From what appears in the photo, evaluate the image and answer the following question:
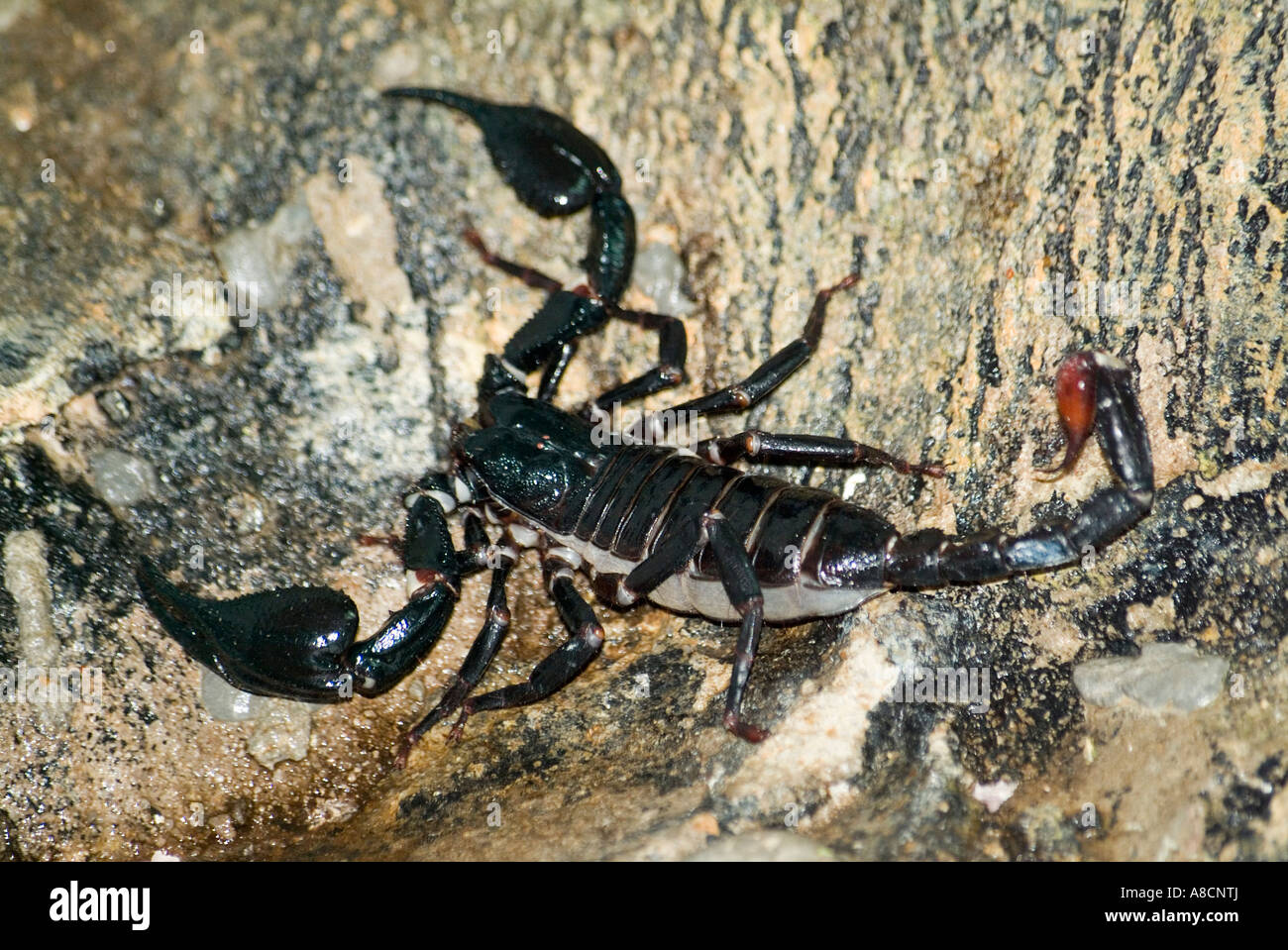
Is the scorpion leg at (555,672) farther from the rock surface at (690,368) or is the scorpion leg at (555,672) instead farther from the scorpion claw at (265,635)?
the scorpion claw at (265,635)

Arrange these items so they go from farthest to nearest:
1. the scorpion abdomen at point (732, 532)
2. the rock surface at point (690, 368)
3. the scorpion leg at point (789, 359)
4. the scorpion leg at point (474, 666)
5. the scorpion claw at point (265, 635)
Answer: the scorpion leg at point (789, 359), the scorpion leg at point (474, 666), the scorpion claw at point (265, 635), the scorpion abdomen at point (732, 532), the rock surface at point (690, 368)

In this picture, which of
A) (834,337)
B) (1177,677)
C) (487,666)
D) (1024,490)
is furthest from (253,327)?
(1177,677)

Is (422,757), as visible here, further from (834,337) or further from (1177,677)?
(1177,677)

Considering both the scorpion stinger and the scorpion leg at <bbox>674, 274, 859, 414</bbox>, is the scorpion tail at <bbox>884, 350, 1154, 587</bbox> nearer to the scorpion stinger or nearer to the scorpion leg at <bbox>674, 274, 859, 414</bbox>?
the scorpion leg at <bbox>674, 274, 859, 414</bbox>

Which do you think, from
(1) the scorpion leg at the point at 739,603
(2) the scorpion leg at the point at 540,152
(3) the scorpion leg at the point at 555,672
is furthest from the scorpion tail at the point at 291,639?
(2) the scorpion leg at the point at 540,152

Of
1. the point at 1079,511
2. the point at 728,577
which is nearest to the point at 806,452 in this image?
the point at 728,577

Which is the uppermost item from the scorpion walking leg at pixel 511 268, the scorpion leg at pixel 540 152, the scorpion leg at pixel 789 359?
the scorpion leg at pixel 540 152

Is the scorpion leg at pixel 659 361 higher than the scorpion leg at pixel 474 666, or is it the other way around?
the scorpion leg at pixel 659 361
